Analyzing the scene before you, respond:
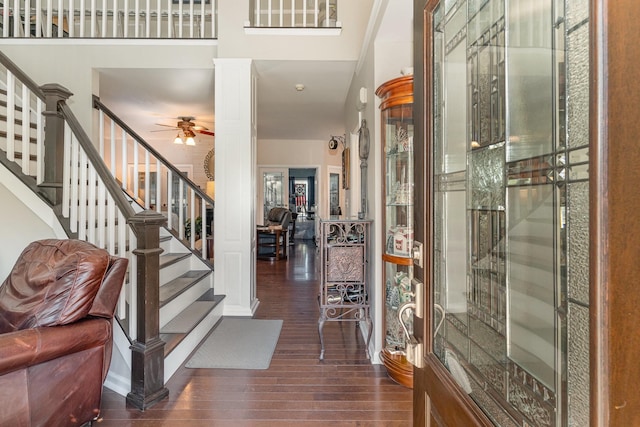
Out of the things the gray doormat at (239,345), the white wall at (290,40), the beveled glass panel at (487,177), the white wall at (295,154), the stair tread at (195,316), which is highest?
the white wall at (290,40)

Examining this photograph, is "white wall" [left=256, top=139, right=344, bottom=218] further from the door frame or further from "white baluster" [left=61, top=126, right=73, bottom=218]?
"white baluster" [left=61, top=126, right=73, bottom=218]

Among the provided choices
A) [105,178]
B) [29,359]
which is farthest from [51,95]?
[29,359]

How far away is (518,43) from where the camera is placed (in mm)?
714

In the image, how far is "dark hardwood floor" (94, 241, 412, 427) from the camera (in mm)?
1930

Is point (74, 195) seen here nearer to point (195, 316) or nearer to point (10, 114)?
point (10, 114)

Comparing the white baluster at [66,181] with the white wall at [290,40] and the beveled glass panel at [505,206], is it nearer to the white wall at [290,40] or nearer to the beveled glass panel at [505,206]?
the white wall at [290,40]

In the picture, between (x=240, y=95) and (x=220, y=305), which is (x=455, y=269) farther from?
(x=240, y=95)

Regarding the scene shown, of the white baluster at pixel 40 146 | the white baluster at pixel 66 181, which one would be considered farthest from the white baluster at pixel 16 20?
the white baluster at pixel 66 181

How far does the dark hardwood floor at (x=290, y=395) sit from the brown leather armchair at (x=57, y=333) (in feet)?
1.34

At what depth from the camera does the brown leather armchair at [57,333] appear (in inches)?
56.4

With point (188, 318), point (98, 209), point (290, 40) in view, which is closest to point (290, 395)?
point (188, 318)

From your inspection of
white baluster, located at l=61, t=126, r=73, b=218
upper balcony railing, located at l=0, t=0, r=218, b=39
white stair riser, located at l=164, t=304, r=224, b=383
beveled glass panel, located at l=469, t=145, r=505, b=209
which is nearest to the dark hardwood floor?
white stair riser, located at l=164, t=304, r=224, b=383

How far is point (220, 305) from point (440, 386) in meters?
3.00

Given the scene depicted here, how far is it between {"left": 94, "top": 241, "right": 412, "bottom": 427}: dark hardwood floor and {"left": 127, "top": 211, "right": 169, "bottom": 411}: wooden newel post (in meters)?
0.09
